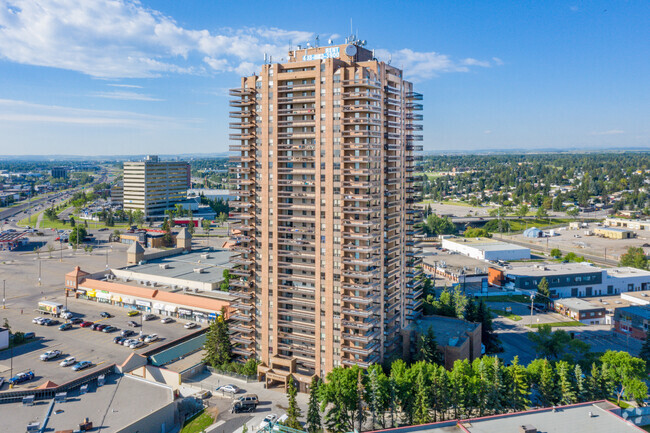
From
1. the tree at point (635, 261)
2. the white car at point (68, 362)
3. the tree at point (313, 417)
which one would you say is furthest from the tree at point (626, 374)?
the tree at point (635, 261)

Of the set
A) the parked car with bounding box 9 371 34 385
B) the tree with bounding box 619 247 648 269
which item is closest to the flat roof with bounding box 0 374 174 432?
the parked car with bounding box 9 371 34 385

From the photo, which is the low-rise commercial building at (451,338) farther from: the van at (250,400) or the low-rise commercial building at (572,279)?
the low-rise commercial building at (572,279)

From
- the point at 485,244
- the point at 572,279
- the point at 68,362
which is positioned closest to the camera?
the point at 68,362

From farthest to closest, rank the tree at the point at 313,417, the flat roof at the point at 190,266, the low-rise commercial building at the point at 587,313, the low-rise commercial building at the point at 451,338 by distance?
the flat roof at the point at 190,266 → the low-rise commercial building at the point at 587,313 → the low-rise commercial building at the point at 451,338 → the tree at the point at 313,417

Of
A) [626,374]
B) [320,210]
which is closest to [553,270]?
[626,374]

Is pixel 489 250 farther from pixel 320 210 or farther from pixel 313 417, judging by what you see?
pixel 313 417

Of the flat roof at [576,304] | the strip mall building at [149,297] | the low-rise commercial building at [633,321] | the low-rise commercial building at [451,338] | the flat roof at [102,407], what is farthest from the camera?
the flat roof at [576,304]

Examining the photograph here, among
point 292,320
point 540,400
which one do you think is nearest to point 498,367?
point 540,400
